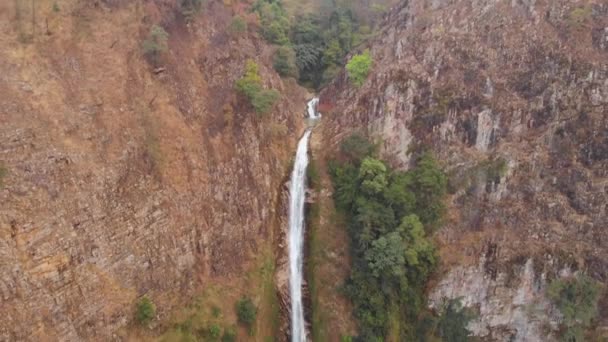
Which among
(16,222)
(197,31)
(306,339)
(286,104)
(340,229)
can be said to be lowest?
(306,339)

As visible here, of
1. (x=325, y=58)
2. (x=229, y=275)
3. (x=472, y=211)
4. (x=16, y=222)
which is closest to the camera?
(x=16, y=222)

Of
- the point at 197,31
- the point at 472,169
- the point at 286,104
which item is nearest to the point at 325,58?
the point at 286,104

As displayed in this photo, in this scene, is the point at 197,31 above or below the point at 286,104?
above

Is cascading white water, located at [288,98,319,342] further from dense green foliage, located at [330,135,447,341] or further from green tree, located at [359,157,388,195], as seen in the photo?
green tree, located at [359,157,388,195]

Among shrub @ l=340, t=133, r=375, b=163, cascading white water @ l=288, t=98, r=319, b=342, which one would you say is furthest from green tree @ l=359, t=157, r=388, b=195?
cascading white water @ l=288, t=98, r=319, b=342

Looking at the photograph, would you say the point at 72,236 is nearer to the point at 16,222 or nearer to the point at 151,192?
the point at 16,222

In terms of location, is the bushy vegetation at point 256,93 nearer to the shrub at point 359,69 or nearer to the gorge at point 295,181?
the gorge at point 295,181
